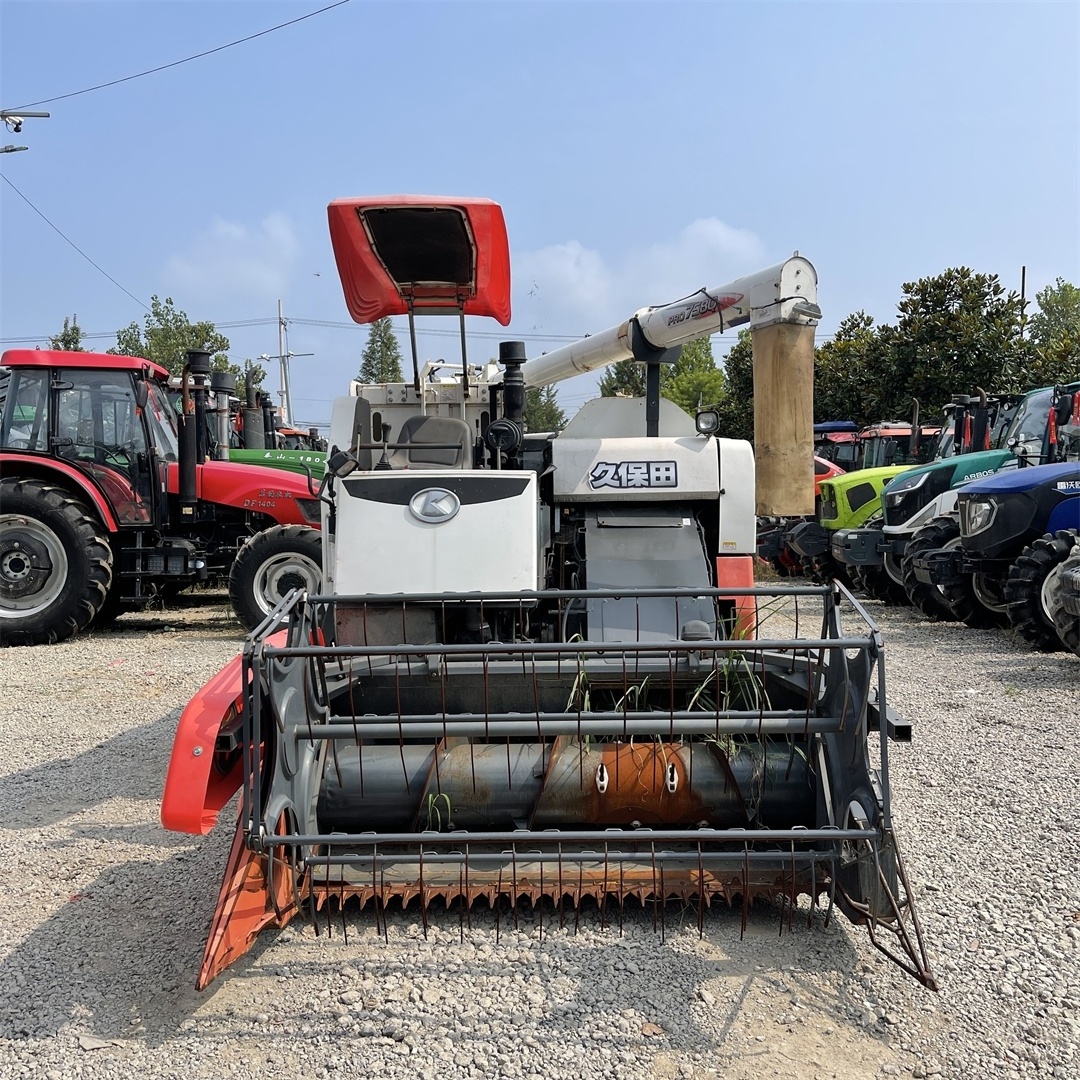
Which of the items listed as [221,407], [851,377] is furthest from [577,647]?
[851,377]

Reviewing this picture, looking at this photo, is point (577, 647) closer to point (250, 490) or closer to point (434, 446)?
point (434, 446)

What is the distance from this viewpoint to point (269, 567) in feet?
29.9

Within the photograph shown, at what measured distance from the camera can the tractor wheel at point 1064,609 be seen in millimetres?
7470

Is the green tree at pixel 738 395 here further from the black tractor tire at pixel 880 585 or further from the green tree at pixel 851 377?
the black tractor tire at pixel 880 585

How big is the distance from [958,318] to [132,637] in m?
16.6

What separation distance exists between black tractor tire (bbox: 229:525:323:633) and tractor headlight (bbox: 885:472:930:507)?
22.6 feet

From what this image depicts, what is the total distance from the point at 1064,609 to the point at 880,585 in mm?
5113

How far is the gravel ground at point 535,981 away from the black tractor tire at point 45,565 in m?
4.95

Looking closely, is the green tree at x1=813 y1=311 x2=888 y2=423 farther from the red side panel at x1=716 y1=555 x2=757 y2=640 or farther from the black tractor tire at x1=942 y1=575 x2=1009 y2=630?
the red side panel at x1=716 y1=555 x2=757 y2=640

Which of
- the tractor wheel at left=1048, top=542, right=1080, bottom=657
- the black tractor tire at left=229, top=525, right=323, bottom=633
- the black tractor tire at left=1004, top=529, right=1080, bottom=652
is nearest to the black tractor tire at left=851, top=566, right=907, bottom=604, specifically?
the black tractor tire at left=1004, top=529, right=1080, bottom=652

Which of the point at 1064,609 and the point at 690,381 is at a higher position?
the point at 690,381

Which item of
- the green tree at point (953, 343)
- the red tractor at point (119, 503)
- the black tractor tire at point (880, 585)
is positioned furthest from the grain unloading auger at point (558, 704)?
the green tree at point (953, 343)

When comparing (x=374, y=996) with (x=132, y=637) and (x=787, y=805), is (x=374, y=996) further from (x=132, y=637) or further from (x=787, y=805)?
(x=132, y=637)

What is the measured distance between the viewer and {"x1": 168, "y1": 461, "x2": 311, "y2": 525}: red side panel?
9.80 metres
